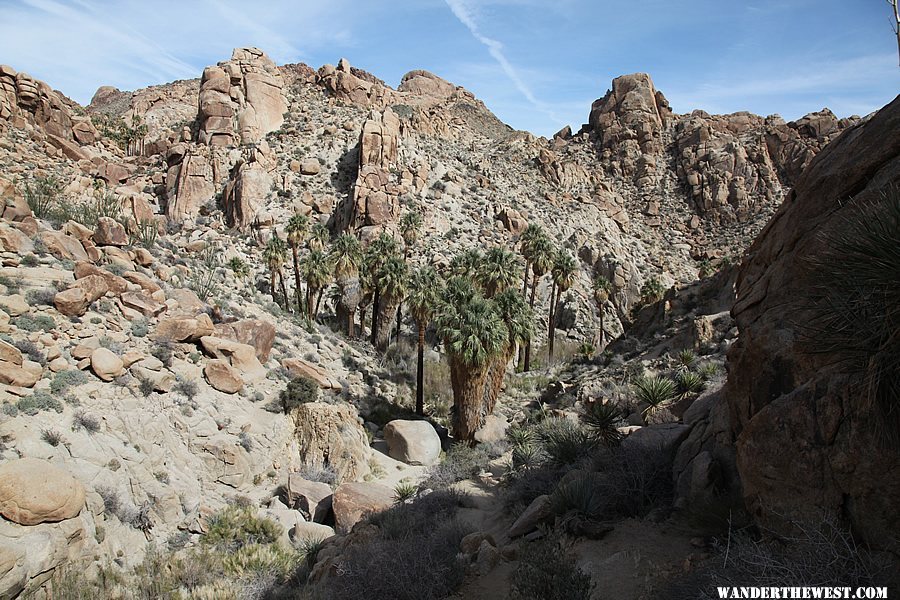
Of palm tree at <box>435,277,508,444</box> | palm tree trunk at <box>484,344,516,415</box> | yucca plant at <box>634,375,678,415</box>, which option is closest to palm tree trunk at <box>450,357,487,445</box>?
palm tree at <box>435,277,508,444</box>

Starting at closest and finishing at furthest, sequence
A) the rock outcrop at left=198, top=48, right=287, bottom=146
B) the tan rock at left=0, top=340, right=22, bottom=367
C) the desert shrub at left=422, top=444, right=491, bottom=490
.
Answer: the tan rock at left=0, top=340, right=22, bottom=367 → the desert shrub at left=422, top=444, right=491, bottom=490 → the rock outcrop at left=198, top=48, right=287, bottom=146

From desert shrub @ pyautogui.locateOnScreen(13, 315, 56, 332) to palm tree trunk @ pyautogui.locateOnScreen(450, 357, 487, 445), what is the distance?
51.3ft

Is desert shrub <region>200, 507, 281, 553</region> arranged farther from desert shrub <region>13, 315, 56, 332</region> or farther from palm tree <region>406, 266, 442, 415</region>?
palm tree <region>406, 266, 442, 415</region>

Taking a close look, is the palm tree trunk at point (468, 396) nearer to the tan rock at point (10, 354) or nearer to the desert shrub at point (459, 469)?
the desert shrub at point (459, 469)

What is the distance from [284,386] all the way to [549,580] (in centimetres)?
1668

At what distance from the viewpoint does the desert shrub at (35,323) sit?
1372 cm

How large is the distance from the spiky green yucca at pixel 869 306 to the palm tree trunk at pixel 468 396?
19.1m

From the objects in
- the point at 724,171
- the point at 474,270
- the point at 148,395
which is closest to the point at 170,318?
the point at 148,395

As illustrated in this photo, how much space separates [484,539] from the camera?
8617mm

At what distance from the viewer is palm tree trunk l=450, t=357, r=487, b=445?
23406 mm

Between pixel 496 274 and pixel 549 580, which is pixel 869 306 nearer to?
pixel 549 580

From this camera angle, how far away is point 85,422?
41.7ft

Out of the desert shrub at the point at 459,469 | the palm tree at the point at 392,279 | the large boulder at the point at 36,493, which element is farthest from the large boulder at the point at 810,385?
the palm tree at the point at 392,279

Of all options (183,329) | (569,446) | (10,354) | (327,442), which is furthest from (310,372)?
(569,446)
